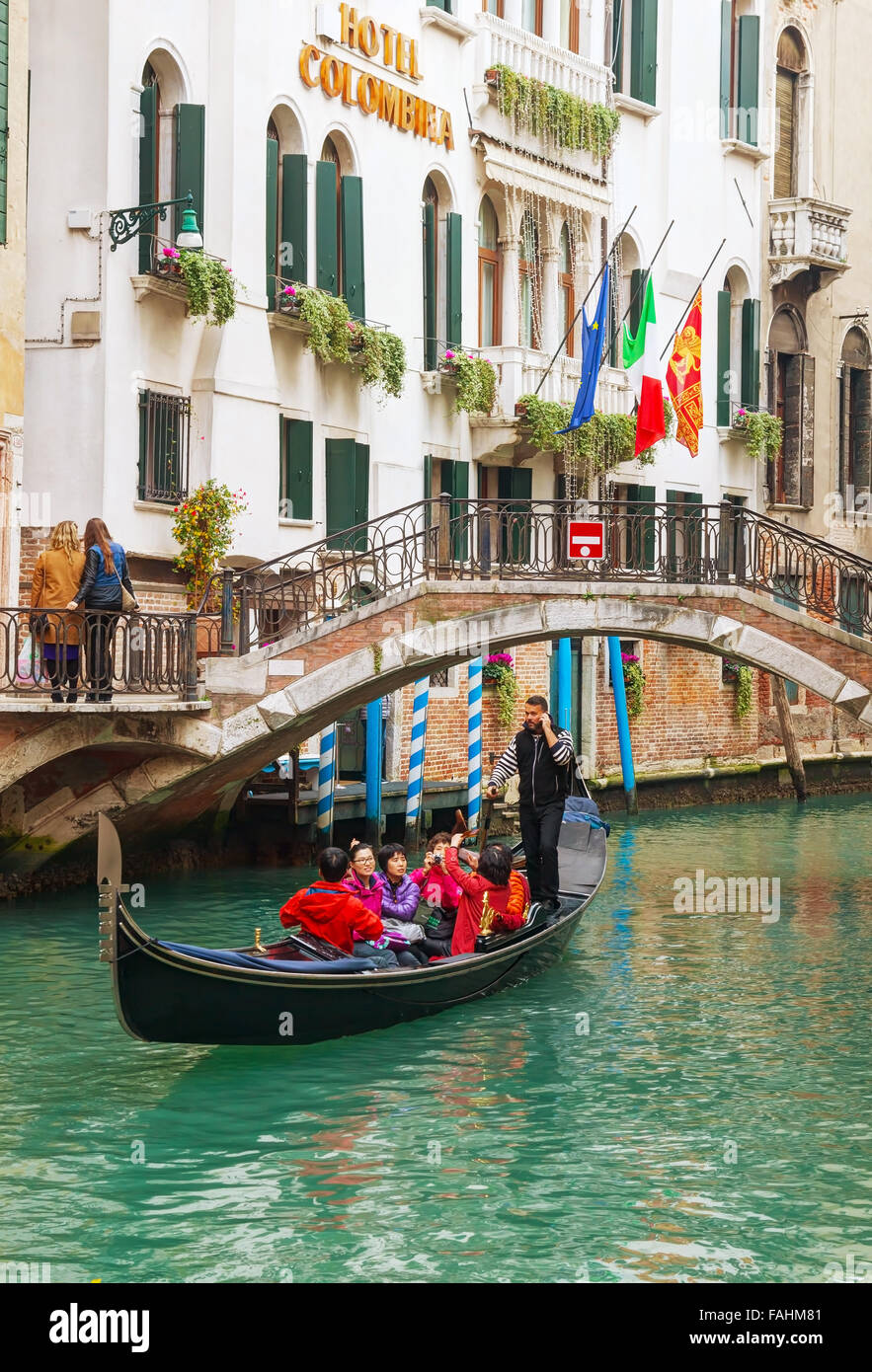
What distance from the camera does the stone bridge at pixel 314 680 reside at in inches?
503

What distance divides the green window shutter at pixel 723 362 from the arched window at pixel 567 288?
9.96 ft

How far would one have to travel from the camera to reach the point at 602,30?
802 inches

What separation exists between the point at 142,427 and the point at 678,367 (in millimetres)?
5945

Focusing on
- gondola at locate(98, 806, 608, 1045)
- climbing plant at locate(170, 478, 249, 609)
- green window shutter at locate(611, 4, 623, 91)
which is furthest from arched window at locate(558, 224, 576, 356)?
gondola at locate(98, 806, 608, 1045)

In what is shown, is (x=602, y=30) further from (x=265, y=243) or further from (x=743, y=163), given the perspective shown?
(x=265, y=243)

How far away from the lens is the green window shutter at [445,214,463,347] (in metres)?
17.9

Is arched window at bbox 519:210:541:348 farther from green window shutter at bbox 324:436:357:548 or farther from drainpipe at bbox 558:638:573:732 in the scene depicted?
green window shutter at bbox 324:436:357:548

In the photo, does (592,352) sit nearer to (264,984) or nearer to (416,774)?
(416,774)

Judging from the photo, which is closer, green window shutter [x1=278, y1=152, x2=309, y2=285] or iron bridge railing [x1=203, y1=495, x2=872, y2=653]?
iron bridge railing [x1=203, y1=495, x2=872, y2=653]

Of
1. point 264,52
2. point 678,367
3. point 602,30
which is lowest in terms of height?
point 678,367

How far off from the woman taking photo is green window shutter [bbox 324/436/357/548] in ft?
14.4

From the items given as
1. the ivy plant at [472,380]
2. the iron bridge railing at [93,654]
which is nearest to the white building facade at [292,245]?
the ivy plant at [472,380]

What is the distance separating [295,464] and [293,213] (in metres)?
1.84
